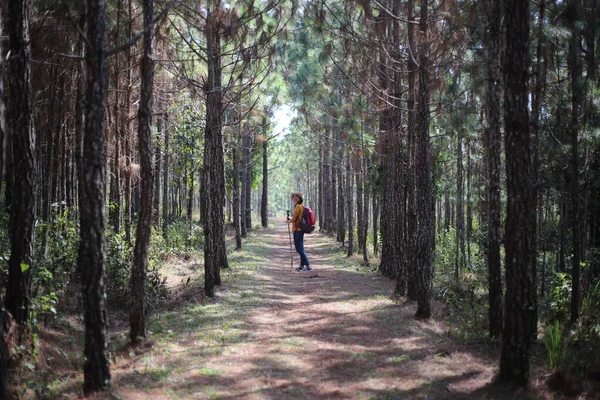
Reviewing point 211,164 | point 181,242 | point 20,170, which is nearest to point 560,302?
point 211,164

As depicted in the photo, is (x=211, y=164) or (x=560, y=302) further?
(x=211, y=164)

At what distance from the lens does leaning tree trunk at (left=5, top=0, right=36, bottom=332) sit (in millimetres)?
6293

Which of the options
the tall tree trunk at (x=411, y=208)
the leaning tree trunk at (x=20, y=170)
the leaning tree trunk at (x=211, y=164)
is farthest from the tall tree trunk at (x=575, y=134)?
the leaning tree trunk at (x=20, y=170)

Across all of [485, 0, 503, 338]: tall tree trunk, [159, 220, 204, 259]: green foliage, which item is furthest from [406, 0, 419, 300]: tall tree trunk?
[159, 220, 204, 259]: green foliage

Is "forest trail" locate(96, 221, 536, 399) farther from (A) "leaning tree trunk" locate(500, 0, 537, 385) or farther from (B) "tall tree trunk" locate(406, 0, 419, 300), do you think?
(A) "leaning tree trunk" locate(500, 0, 537, 385)

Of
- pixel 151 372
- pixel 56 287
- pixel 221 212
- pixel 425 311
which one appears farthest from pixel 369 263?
pixel 151 372

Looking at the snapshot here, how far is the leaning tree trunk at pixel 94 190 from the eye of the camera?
17.0 ft

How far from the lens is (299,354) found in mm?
6973

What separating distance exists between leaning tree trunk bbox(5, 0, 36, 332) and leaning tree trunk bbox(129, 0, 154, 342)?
4.46 feet

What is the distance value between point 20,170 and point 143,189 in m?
1.54

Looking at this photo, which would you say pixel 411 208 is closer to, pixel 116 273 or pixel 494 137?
pixel 494 137

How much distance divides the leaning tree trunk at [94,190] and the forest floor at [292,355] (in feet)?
2.36

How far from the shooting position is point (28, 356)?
6.03 meters

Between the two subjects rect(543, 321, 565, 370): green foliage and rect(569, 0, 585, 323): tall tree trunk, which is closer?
rect(543, 321, 565, 370): green foliage
